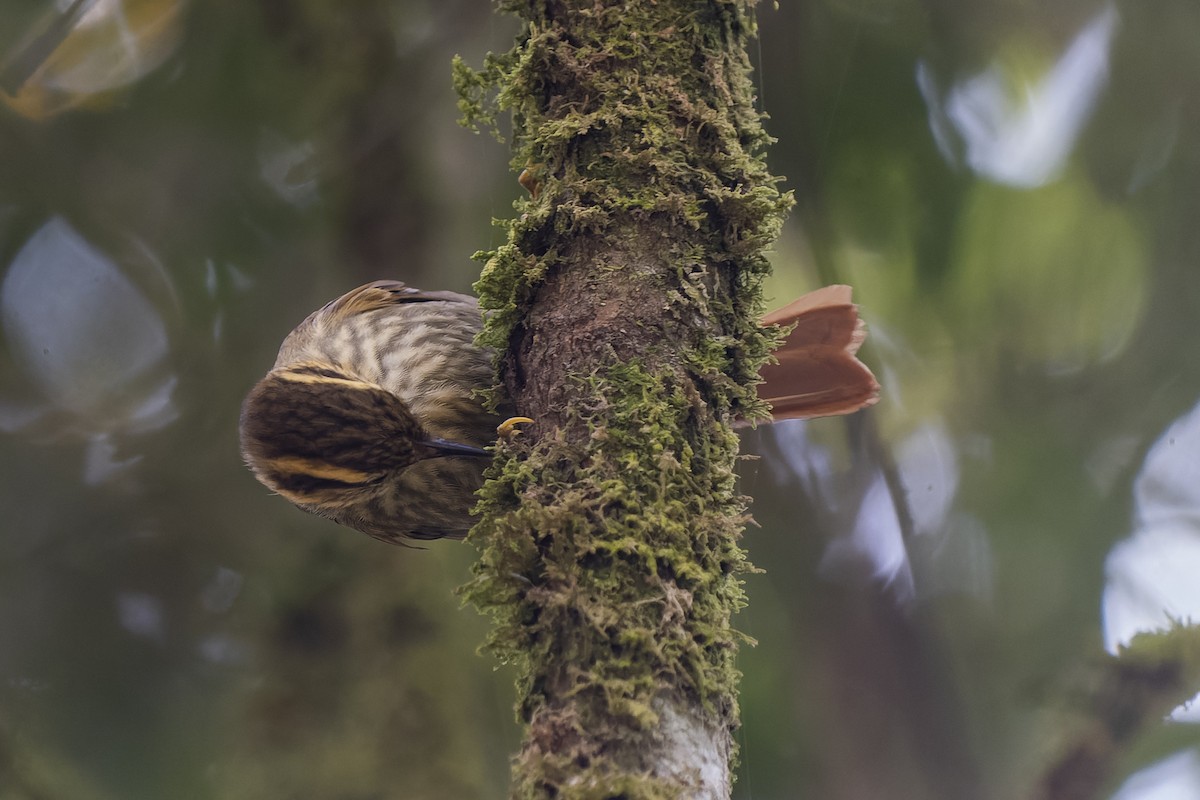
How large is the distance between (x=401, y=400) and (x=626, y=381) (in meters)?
1.14

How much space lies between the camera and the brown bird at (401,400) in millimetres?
2391

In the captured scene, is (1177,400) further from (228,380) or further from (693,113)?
(228,380)

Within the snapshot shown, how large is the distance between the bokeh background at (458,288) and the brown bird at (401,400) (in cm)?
43

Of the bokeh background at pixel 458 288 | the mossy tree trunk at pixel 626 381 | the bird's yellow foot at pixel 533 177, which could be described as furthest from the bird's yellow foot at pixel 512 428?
the bokeh background at pixel 458 288

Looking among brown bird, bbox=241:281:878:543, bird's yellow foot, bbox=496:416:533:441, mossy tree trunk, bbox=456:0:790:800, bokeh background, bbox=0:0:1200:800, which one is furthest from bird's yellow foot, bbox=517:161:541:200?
bokeh background, bbox=0:0:1200:800

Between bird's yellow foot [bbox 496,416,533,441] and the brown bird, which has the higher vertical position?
the brown bird

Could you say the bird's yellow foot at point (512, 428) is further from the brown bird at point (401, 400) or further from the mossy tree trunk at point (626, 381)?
the brown bird at point (401, 400)

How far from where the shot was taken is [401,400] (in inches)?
98.0

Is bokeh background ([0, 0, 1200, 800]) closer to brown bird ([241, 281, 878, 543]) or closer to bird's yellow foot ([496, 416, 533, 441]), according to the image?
brown bird ([241, 281, 878, 543])

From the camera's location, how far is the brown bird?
2.39 meters

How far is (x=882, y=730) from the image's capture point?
10.8 feet

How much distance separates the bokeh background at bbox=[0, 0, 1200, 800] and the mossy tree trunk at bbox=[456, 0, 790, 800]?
1.50 metres

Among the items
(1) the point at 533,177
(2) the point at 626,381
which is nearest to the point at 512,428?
(2) the point at 626,381

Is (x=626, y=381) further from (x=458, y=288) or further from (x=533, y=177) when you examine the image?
(x=458, y=288)
